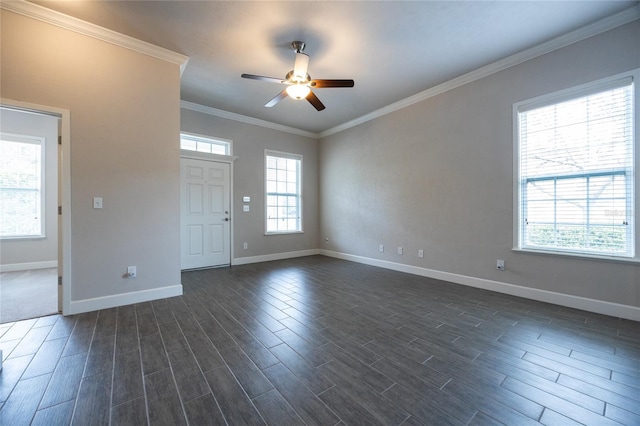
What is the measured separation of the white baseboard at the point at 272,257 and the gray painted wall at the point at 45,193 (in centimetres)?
361

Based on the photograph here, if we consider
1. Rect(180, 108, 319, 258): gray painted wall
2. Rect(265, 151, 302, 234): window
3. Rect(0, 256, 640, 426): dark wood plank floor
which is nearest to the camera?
Rect(0, 256, 640, 426): dark wood plank floor

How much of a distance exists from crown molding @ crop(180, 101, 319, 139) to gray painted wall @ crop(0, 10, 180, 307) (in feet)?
5.03

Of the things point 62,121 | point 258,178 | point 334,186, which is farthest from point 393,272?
point 62,121

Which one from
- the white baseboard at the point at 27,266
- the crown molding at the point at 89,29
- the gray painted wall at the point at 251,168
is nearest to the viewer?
the crown molding at the point at 89,29

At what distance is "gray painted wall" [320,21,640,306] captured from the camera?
274 cm

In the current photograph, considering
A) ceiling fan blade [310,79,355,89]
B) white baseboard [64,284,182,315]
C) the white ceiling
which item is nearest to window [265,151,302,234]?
the white ceiling

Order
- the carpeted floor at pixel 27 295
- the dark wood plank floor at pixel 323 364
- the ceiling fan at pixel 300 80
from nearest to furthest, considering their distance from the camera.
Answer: the dark wood plank floor at pixel 323 364
the carpeted floor at pixel 27 295
the ceiling fan at pixel 300 80

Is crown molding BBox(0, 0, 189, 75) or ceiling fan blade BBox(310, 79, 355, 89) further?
ceiling fan blade BBox(310, 79, 355, 89)

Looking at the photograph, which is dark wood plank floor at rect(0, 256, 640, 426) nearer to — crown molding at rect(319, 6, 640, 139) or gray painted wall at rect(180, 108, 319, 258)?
gray painted wall at rect(180, 108, 319, 258)

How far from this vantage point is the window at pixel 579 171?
8.51 feet

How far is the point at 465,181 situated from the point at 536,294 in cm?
167

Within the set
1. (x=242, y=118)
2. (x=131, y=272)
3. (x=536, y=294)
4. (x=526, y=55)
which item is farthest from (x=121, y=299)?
(x=526, y=55)

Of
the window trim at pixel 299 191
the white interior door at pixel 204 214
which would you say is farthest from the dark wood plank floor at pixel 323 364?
the window trim at pixel 299 191

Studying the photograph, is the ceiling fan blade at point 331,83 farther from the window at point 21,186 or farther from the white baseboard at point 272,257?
the window at point 21,186
